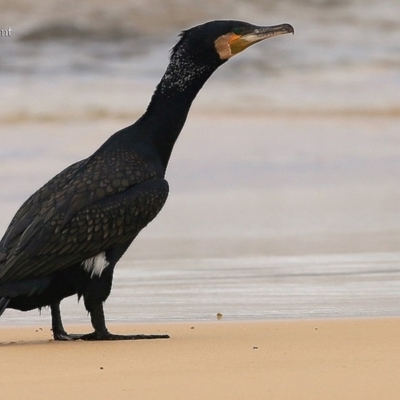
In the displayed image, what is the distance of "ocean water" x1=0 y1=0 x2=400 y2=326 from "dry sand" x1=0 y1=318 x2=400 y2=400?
3.35 feet

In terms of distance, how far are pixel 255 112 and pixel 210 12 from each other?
9.94m

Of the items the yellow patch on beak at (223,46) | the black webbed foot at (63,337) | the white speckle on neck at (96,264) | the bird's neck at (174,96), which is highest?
the yellow patch on beak at (223,46)

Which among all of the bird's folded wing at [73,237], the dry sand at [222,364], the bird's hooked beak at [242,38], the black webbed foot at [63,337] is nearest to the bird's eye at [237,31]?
the bird's hooked beak at [242,38]

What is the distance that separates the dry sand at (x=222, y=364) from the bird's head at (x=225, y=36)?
1.77m

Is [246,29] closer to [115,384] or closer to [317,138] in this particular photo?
[115,384]

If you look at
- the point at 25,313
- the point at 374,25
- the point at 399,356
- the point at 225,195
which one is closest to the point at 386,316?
the point at 399,356

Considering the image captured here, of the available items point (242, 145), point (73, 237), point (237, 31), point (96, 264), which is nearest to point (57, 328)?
point (96, 264)

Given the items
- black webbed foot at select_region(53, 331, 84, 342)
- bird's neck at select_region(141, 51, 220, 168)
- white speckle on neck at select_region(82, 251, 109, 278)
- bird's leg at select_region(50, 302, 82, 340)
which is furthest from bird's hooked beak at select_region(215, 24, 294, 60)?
black webbed foot at select_region(53, 331, 84, 342)

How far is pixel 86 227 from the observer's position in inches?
320

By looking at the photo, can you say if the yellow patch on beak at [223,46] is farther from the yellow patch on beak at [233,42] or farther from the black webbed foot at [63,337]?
the black webbed foot at [63,337]

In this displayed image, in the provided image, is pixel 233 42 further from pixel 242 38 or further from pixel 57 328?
pixel 57 328

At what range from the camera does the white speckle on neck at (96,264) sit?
8273mm

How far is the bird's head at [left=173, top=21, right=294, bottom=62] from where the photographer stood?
8.77 metres

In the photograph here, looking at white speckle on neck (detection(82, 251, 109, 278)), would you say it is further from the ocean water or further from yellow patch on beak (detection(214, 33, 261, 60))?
yellow patch on beak (detection(214, 33, 261, 60))
